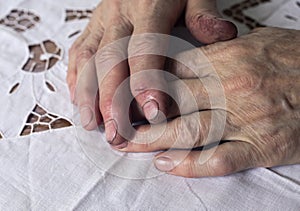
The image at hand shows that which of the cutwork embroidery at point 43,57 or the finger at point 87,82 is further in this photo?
the cutwork embroidery at point 43,57

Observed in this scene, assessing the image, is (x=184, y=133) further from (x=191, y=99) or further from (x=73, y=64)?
(x=73, y=64)

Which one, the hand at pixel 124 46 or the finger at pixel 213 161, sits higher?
the hand at pixel 124 46

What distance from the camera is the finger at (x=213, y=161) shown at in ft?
1.93

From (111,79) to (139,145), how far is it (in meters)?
0.11

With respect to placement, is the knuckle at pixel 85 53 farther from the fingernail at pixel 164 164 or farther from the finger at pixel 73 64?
the fingernail at pixel 164 164

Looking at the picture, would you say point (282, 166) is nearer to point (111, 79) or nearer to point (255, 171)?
point (255, 171)

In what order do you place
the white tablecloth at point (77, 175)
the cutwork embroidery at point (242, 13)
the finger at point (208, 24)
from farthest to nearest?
1. the cutwork embroidery at point (242, 13)
2. the finger at point (208, 24)
3. the white tablecloth at point (77, 175)

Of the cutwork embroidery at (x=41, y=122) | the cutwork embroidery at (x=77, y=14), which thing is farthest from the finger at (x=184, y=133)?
the cutwork embroidery at (x=77, y=14)

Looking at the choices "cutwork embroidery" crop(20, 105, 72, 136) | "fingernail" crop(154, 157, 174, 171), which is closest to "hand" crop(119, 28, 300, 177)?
"fingernail" crop(154, 157, 174, 171)

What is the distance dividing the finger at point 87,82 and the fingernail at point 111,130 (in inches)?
1.4

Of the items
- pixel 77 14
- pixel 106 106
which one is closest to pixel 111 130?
pixel 106 106

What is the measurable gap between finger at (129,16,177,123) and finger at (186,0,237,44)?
0.04 metres

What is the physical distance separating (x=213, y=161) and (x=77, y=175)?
0.19 meters

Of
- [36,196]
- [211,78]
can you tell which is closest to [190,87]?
[211,78]
